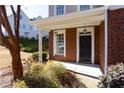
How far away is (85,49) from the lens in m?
15.8

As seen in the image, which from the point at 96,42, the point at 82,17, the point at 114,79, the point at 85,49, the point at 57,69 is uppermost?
the point at 82,17

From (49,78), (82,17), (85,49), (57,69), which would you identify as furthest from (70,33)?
(49,78)

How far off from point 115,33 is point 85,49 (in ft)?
17.3

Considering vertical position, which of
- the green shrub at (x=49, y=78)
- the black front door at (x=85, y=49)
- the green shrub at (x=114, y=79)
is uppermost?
the black front door at (x=85, y=49)

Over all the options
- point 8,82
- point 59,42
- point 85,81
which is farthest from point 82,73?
point 59,42

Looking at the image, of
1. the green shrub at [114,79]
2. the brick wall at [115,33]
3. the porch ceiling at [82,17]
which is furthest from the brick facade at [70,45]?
the green shrub at [114,79]

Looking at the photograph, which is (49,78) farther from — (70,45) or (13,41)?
(70,45)

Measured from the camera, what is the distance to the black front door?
15562 millimetres

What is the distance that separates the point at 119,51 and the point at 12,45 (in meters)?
4.35

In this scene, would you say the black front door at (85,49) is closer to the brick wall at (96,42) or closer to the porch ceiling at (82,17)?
the brick wall at (96,42)

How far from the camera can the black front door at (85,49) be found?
1556 centimetres

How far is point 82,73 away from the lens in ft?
40.2

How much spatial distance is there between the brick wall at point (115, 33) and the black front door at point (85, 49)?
4.77 m

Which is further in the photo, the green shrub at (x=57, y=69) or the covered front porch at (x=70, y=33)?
the covered front porch at (x=70, y=33)
